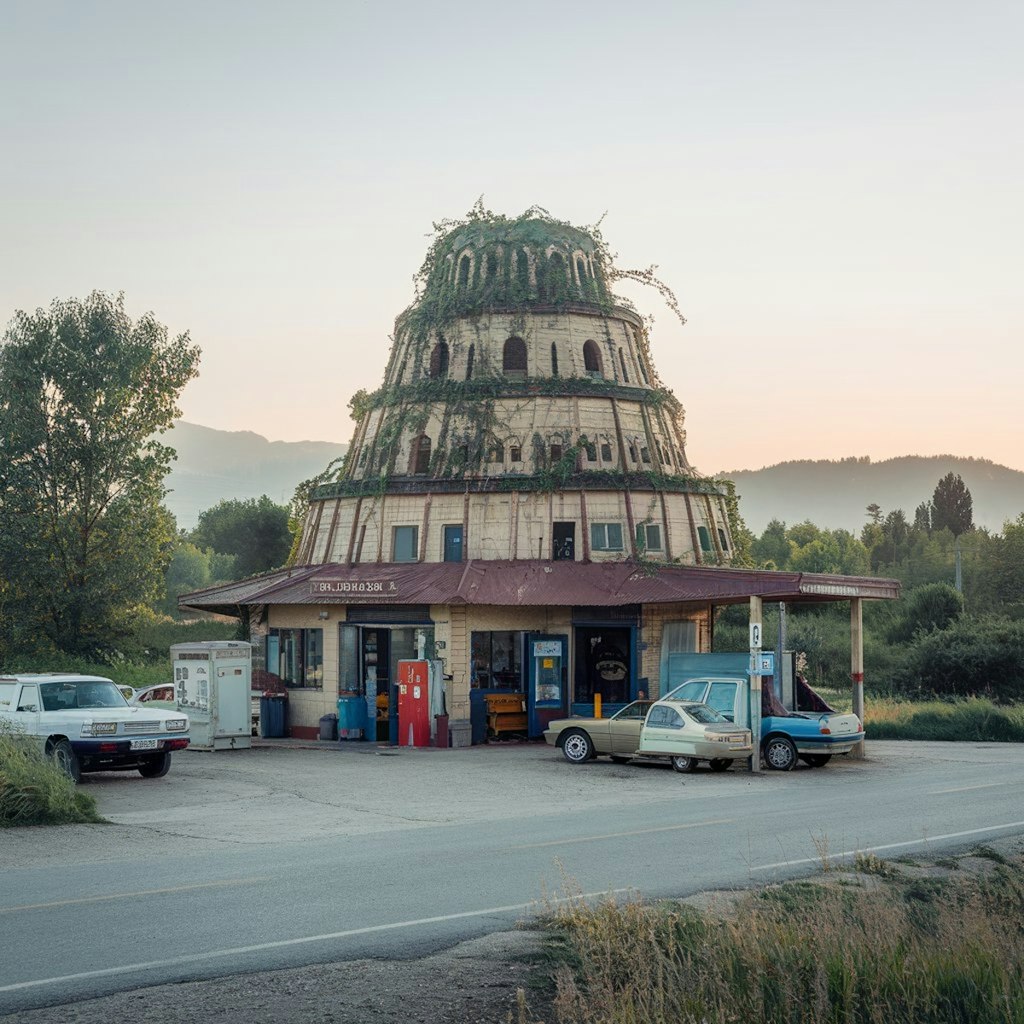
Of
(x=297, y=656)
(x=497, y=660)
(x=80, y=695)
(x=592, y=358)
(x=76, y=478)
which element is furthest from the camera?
(x=76, y=478)

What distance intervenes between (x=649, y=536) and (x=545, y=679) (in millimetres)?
5405

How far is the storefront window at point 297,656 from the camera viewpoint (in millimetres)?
36188

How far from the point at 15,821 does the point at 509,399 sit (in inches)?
883

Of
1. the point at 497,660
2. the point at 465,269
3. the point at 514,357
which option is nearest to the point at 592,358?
the point at 514,357

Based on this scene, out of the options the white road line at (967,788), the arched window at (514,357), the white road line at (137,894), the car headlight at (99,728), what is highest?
the arched window at (514,357)

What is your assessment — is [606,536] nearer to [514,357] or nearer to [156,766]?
[514,357]

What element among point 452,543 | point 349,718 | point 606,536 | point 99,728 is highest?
point 606,536

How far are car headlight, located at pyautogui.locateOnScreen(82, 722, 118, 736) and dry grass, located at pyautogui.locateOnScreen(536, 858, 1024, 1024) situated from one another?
14.6 meters

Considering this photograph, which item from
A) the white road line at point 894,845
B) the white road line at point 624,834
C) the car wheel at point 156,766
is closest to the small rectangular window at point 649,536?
the car wheel at point 156,766

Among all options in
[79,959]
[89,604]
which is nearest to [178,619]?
[89,604]

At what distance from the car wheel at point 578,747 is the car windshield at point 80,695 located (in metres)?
9.37

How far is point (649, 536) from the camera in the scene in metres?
37.1

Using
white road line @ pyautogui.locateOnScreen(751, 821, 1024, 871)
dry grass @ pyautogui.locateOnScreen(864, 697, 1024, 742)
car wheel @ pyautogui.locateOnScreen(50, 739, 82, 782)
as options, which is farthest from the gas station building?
white road line @ pyautogui.locateOnScreen(751, 821, 1024, 871)

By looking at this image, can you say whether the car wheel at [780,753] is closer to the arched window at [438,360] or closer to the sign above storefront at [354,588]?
the sign above storefront at [354,588]
